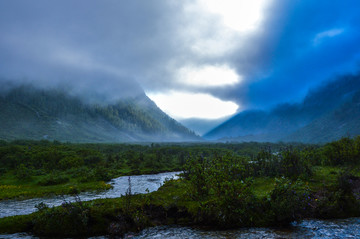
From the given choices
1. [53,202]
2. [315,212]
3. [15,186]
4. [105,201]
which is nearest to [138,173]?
[15,186]

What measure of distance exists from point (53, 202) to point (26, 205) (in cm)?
312

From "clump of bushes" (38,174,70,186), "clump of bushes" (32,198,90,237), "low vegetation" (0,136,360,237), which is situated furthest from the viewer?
"clump of bushes" (38,174,70,186)

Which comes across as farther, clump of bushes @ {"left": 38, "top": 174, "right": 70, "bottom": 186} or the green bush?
clump of bushes @ {"left": 38, "top": 174, "right": 70, "bottom": 186}

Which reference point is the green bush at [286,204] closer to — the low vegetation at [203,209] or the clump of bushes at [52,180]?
the low vegetation at [203,209]

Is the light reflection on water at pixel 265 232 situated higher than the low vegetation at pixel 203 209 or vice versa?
the low vegetation at pixel 203 209

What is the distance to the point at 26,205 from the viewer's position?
27984 millimetres

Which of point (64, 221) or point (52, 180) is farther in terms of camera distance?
point (52, 180)

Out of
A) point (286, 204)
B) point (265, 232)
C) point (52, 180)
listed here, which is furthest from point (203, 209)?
point (52, 180)

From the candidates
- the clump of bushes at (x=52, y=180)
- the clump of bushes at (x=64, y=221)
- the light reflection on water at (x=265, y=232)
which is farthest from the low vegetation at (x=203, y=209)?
the clump of bushes at (x=52, y=180)

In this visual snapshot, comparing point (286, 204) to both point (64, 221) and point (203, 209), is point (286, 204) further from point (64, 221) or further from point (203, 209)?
point (64, 221)

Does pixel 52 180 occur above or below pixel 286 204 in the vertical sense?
below

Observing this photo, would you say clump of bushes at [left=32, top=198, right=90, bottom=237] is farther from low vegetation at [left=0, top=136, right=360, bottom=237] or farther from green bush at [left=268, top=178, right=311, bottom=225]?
green bush at [left=268, top=178, right=311, bottom=225]

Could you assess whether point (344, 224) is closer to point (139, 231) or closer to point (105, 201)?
point (139, 231)

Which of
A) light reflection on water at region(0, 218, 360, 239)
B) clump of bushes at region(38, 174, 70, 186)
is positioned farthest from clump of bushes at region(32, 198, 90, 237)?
clump of bushes at region(38, 174, 70, 186)
